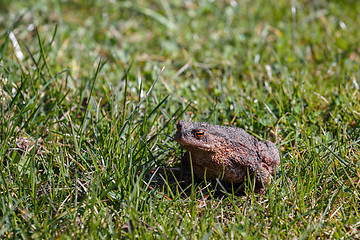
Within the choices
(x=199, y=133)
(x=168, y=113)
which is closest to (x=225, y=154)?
(x=199, y=133)

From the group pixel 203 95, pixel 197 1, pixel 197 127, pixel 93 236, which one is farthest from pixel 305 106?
pixel 197 1

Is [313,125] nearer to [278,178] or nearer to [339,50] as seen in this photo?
[278,178]

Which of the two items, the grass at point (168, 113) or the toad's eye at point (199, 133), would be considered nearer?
the grass at point (168, 113)

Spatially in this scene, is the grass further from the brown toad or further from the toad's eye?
the toad's eye

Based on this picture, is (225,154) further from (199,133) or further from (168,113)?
(168,113)

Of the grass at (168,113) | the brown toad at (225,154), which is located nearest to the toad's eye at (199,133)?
the brown toad at (225,154)

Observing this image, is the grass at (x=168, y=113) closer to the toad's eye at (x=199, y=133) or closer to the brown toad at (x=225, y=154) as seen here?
the brown toad at (x=225, y=154)

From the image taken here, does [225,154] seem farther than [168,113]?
No
